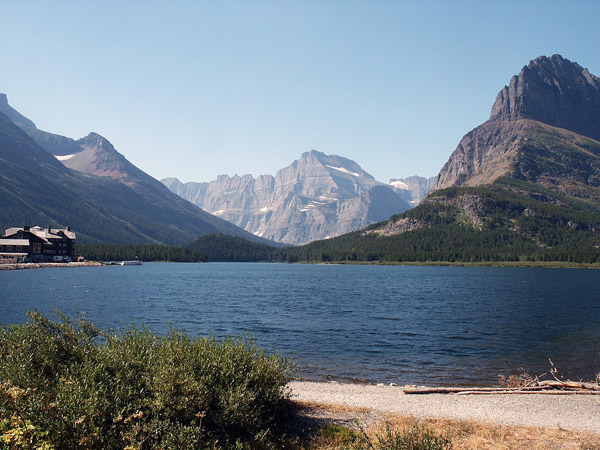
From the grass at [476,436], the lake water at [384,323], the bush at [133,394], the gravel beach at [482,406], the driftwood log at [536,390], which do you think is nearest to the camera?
the bush at [133,394]

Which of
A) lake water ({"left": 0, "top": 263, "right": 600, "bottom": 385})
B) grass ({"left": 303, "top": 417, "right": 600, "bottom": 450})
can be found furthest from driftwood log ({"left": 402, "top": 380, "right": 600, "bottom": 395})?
grass ({"left": 303, "top": 417, "right": 600, "bottom": 450})

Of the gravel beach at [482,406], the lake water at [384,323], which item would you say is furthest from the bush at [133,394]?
the lake water at [384,323]

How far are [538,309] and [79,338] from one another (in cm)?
8211

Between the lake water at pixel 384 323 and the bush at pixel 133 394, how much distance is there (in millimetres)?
7418

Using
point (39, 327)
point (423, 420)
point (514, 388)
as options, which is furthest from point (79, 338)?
point (514, 388)

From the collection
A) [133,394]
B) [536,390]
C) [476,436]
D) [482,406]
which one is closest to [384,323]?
[536,390]

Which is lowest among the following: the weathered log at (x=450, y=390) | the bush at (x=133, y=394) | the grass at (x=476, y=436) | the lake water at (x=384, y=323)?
the lake water at (x=384, y=323)

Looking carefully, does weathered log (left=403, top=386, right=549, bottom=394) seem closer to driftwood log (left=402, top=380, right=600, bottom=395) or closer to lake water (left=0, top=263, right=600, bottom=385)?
driftwood log (left=402, top=380, right=600, bottom=395)

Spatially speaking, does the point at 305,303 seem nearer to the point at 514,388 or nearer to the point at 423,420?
the point at 514,388

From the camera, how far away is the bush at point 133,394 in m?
12.0

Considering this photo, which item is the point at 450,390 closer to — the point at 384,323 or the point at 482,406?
the point at 482,406

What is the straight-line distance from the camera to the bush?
1205 cm

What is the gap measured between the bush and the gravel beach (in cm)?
708

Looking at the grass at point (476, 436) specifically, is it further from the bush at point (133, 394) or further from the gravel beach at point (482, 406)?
the bush at point (133, 394)
